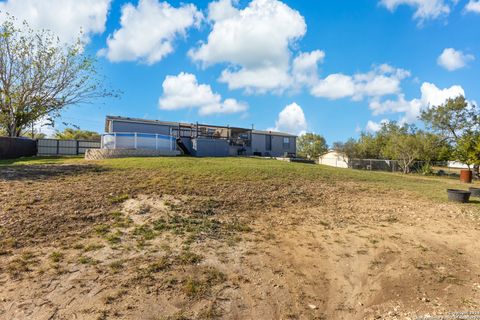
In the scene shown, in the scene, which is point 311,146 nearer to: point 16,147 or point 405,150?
point 405,150

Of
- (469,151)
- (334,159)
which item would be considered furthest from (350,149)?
(469,151)

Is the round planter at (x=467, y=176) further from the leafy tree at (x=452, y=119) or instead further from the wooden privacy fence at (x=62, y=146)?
the wooden privacy fence at (x=62, y=146)

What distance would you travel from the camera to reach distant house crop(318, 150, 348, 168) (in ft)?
137

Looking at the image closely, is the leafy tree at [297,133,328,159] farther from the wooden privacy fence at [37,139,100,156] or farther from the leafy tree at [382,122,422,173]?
the wooden privacy fence at [37,139,100,156]

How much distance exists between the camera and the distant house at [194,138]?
1866 cm

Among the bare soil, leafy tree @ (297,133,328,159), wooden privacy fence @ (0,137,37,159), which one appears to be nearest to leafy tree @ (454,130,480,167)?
the bare soil

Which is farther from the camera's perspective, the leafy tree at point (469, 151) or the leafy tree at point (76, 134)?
the leafy tree at point (76, 134)

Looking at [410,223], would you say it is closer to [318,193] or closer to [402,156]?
[318,193]

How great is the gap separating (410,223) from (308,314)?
4890mm

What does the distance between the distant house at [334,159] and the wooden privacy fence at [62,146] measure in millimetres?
29708

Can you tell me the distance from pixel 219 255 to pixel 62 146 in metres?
26.5

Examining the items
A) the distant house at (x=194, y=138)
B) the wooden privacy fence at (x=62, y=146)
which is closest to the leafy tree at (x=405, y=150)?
the distant house at (x=194, y=138)

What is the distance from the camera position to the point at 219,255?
4.96 meters

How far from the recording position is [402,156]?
32406 millimetres
